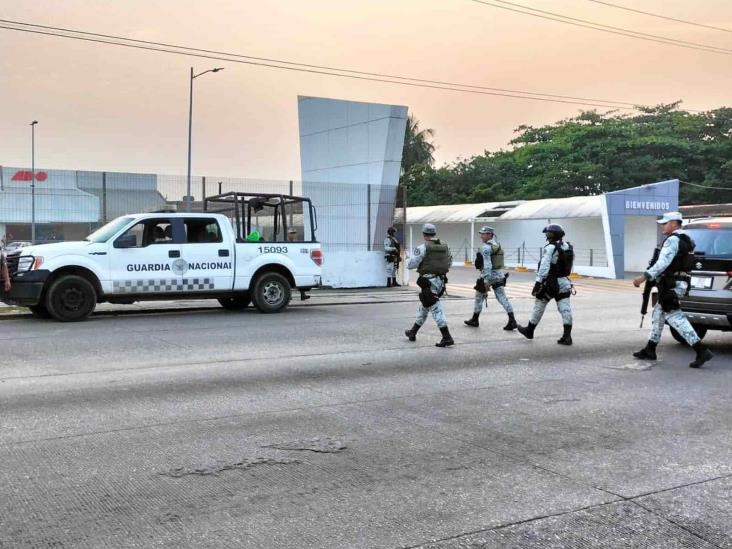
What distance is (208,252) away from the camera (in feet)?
45.7

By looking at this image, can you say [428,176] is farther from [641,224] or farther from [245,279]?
[245,279]

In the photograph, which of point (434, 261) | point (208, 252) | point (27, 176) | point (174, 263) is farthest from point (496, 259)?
point (27, 176)

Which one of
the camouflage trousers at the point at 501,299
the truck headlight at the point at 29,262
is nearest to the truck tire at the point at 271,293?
the truck headlight at the point at 29,262

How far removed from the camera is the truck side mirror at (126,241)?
13.1 meters

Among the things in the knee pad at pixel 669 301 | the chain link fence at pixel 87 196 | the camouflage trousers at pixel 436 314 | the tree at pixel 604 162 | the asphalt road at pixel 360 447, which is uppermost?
the tree at pixel 604 162

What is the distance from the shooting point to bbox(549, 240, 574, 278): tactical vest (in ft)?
34.4

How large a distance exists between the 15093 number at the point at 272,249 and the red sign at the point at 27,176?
265 inches

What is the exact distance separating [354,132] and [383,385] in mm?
16959

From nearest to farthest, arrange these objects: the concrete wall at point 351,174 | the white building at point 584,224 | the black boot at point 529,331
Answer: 1. the black boot at point 529,331
2. the concrete wall at point 351,174
3. the white building at point 584,224

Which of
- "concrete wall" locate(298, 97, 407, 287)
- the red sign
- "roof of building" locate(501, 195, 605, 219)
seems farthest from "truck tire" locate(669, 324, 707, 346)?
"roof of building" locate(501, 195, 605, 219)

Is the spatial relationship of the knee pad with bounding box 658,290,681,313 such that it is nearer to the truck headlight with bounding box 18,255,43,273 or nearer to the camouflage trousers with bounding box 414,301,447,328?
the camouflage trousers with bounding box 414,301,447,328

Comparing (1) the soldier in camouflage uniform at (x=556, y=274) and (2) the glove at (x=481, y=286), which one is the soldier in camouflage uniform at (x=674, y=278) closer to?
(1) the soldier in camouflage uniform at (x=556, y=274)

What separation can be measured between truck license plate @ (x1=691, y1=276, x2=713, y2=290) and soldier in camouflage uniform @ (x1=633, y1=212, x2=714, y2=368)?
3.38ft

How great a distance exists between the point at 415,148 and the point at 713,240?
5499 centimetres
